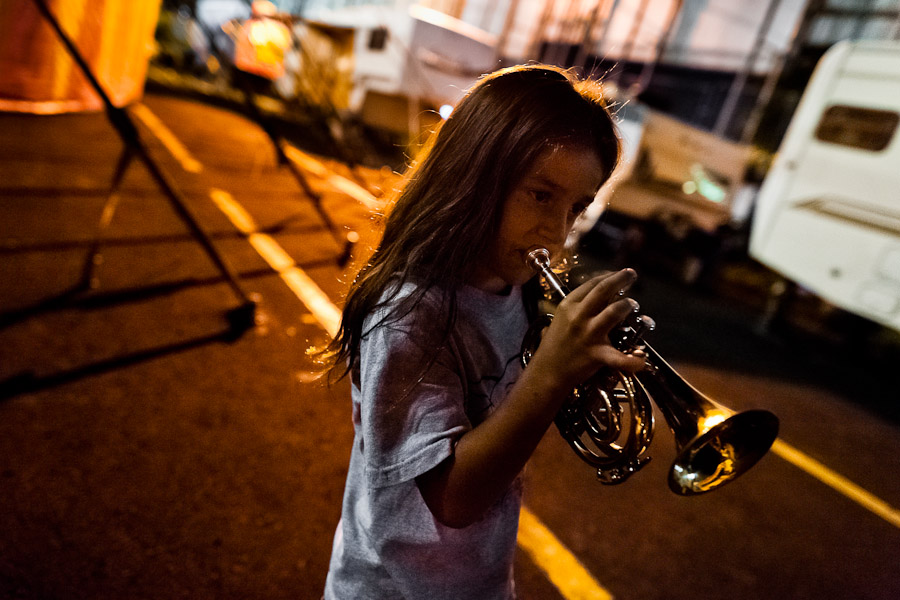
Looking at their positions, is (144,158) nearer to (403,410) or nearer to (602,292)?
(403,410)

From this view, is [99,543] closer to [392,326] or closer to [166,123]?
[392,326]

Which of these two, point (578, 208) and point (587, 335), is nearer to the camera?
point (587, 335)

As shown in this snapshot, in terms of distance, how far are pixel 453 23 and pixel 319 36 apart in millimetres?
8527

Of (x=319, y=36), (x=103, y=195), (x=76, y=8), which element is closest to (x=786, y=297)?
(x=103, y=195)

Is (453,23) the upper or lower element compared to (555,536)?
upper

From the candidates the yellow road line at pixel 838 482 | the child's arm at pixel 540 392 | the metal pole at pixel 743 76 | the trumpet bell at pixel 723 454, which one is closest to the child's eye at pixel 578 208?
the child's arm at pixel 540 392

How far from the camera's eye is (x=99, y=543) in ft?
6.77

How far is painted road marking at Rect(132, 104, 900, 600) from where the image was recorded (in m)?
2.51

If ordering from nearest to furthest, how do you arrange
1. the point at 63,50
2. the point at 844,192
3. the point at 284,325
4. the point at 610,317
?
the point at 610,317
the point at 284,325
the point at 63,50
the point at 844,192

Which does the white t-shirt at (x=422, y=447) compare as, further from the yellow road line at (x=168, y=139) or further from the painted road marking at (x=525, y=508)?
the yellow road line at (x=168, y=139)

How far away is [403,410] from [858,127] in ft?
28.1

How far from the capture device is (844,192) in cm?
686

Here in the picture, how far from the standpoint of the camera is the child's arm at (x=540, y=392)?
855 millimetres

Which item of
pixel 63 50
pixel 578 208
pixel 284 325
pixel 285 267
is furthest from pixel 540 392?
pixel 63 50
